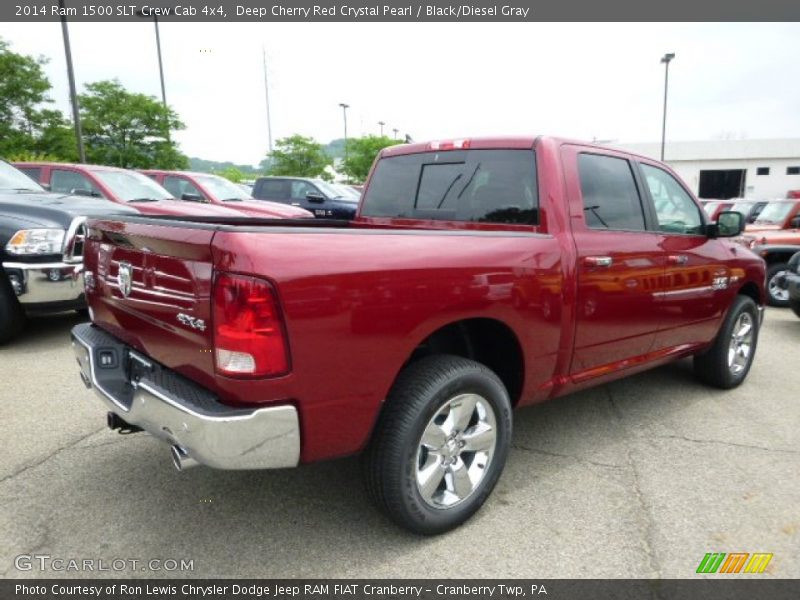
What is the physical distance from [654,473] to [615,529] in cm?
70

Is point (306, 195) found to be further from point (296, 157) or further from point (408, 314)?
point (296, 157)

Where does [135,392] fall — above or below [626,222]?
below

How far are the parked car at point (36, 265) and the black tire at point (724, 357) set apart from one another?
5.37 m

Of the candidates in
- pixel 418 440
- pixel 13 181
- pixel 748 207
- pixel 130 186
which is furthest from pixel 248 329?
pixel 748 207

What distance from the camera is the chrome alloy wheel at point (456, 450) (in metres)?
2.52

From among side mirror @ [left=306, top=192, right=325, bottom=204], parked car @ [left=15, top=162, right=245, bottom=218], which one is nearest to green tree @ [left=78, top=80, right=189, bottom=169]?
side mirror @ [left=306, top=192, right=325, bottom=204]

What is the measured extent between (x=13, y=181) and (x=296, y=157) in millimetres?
26914

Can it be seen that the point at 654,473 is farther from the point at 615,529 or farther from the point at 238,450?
the point at 238,450

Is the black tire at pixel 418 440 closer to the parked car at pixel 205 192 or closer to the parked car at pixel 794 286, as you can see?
the parked car at pixel 794 286

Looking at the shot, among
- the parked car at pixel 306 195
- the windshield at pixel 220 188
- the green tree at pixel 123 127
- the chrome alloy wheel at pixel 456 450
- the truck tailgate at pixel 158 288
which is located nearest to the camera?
the truck tailgate at pixel 158 288

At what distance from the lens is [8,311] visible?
522 cm

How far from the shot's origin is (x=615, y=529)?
2680 millimetres

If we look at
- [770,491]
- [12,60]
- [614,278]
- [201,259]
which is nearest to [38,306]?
[201,259]

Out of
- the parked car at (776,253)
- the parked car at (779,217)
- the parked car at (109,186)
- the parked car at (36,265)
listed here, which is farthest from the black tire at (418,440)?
the parked car at (779,217)
